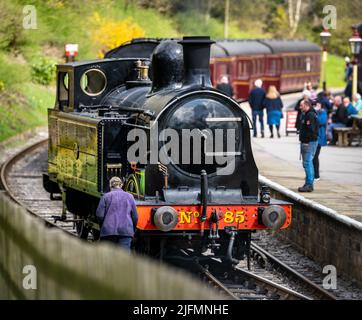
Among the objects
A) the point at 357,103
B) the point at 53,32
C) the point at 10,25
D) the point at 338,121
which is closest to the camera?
the point at 338,121

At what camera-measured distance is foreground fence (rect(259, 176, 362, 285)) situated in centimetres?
1296

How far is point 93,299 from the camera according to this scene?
6215mm

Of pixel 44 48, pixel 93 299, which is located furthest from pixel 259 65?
pixel 93 299

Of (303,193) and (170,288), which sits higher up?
(170,288)

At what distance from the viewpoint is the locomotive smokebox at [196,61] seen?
1276 centimetres

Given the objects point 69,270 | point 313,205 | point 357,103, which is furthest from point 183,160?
point 357,103

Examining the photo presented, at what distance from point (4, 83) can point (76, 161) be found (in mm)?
21190

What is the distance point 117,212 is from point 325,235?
3807 millimetres

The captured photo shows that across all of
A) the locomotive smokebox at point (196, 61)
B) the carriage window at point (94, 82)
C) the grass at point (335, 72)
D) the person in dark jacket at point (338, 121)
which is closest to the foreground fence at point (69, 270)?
the locomotive smokebox at point (196, 61)

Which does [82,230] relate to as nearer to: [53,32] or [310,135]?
[310,135]

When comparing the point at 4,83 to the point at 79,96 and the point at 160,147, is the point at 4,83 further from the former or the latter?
the point at 160,147

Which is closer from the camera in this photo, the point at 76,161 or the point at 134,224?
the point at 134,224

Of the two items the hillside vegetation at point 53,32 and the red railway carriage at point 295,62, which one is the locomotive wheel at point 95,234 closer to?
the hillside vegetation at point 53,32

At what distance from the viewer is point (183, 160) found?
12508 mm
